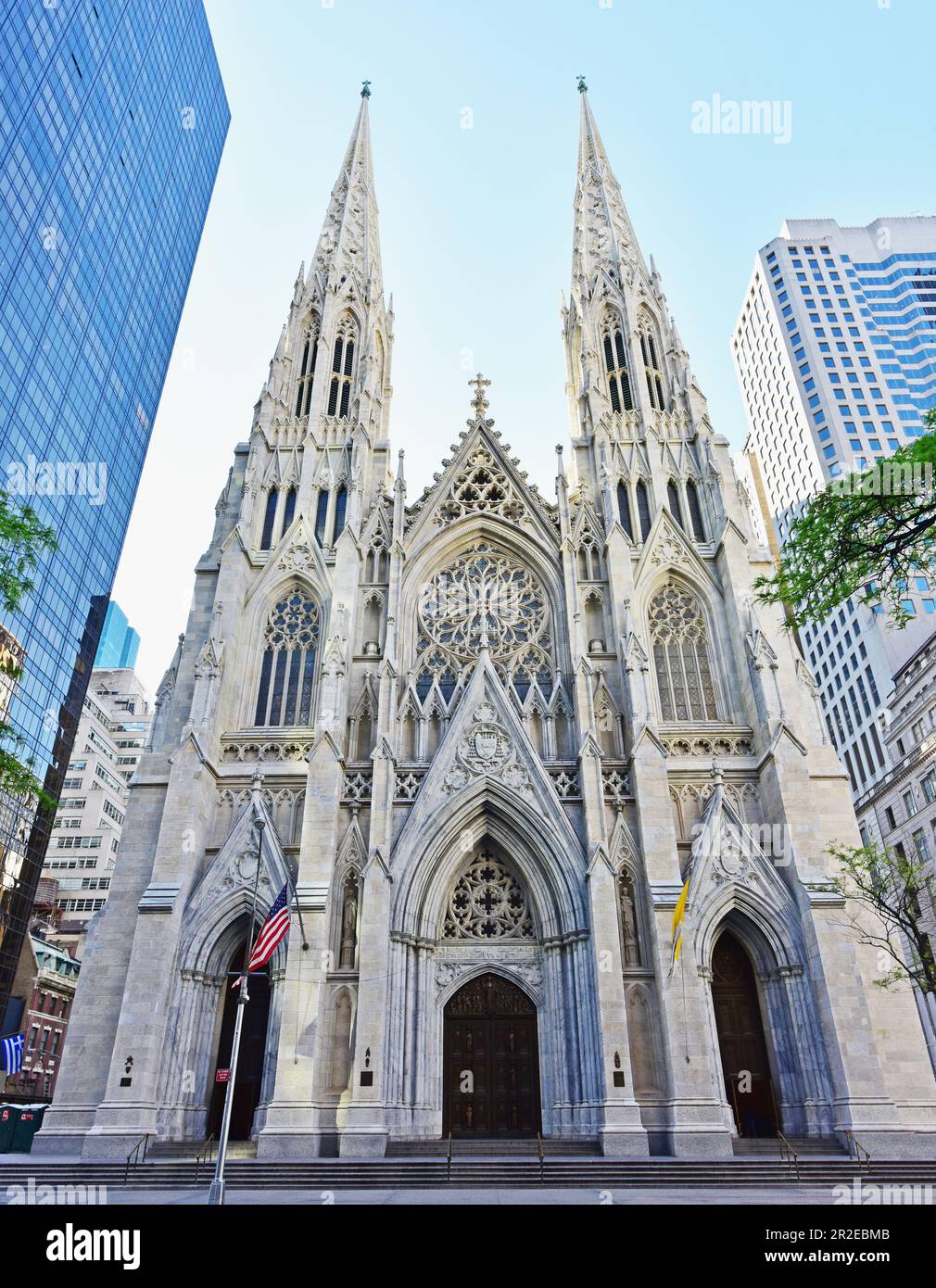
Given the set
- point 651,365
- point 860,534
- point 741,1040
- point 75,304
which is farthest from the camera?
point 75,304

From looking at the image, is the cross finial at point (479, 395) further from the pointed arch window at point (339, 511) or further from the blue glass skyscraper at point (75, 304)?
the blue glass skyscraper at point (75, 304)

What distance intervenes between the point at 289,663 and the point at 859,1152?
2052 centimetres

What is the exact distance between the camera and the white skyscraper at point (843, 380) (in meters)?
58.6

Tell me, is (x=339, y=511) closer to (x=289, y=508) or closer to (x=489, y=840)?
(x=289, y=508)

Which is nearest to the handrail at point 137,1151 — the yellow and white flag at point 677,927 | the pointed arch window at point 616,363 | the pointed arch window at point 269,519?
Answer: the yellow and white flag at point 677,927

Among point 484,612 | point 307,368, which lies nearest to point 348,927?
point 484,612

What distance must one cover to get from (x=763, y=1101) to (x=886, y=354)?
72.0 m

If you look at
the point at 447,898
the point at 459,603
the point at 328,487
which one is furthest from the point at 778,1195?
the point at 328,487

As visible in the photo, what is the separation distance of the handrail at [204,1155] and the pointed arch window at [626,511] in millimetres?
22348

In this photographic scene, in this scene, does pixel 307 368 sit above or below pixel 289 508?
above

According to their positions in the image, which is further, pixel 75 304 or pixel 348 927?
pixel 75 304

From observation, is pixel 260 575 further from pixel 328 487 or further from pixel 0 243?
pixel 0 243

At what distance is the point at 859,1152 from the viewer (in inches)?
707

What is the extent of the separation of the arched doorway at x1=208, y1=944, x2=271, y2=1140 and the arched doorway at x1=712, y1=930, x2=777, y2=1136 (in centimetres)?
1234
